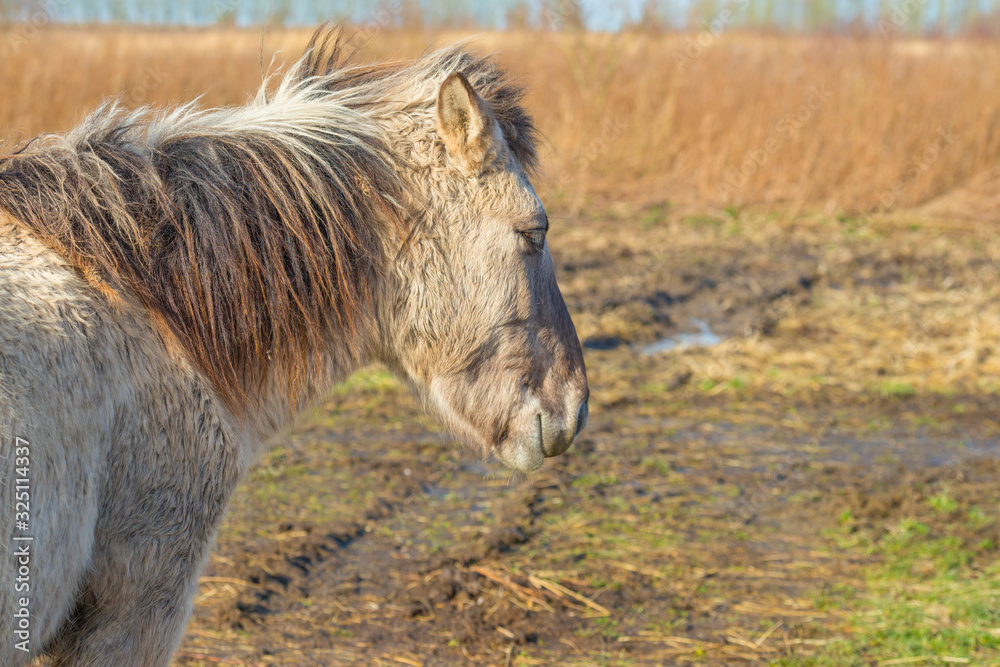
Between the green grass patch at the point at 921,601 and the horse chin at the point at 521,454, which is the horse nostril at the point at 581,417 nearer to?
the horse chin at the point at 521,454

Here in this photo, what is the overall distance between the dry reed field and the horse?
44cm

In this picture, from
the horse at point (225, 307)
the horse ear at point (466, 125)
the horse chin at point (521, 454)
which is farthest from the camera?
the horse chin at point (521, 454)

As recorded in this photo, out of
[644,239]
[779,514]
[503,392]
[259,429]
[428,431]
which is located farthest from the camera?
[644,239]

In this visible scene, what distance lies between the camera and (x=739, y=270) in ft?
29.0

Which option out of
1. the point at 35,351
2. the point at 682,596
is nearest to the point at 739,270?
the point at 682,596

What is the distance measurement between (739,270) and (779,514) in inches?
194

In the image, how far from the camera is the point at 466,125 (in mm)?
2191

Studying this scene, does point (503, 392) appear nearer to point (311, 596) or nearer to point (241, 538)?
point (311, 596)

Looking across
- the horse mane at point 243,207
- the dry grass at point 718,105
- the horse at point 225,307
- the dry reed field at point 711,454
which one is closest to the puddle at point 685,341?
the dry reed field at point 711,454

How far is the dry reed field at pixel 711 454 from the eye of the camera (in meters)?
3.28

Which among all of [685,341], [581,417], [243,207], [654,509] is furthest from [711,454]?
[243,207]

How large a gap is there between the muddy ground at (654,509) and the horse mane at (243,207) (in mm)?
1031

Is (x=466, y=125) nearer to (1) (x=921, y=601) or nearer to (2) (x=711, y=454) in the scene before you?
(1) (x=921, y=601)

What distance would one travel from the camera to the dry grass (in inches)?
460
